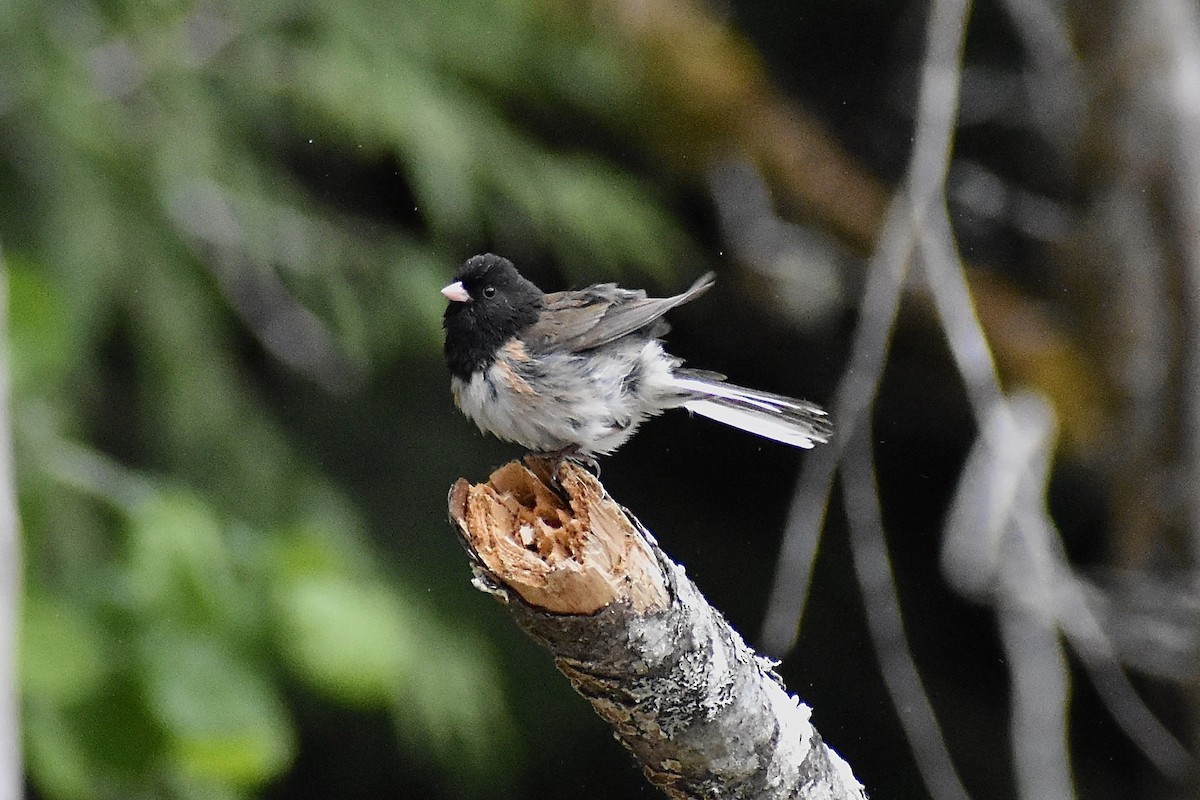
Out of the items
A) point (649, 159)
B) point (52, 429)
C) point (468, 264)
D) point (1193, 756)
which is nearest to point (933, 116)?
point (468, 264)

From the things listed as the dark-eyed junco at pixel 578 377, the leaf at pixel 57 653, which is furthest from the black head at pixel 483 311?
the leaf at pixel 57 653

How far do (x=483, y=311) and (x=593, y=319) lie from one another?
0.18 metres

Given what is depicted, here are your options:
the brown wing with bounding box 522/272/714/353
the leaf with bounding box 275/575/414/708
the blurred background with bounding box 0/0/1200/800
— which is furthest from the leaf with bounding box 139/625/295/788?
the brown wing with bounding box 522/272/714/353

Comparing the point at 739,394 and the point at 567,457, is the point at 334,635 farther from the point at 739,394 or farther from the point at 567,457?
the point at 739,394

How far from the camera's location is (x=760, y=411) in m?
2.02

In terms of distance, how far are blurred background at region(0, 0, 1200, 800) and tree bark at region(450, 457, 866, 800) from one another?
2.92 ft

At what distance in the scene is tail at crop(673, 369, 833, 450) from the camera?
1991 millimetres

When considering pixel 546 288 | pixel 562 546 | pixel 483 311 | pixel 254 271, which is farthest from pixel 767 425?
pixel 546 288

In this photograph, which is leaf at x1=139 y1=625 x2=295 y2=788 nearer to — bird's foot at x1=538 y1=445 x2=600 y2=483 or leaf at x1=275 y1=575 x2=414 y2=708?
leaf at x1=275 y1=575 x2=414 y2=708

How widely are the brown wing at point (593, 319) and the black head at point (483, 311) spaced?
4 cm

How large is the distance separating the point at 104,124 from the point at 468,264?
1211 mm

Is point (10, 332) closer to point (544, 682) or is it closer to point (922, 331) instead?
point (544, 682)

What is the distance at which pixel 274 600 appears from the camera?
2.30 metres

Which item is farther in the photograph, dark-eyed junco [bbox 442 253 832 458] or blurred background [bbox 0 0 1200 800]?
blurred background [bbox 0 0 1200 800]
